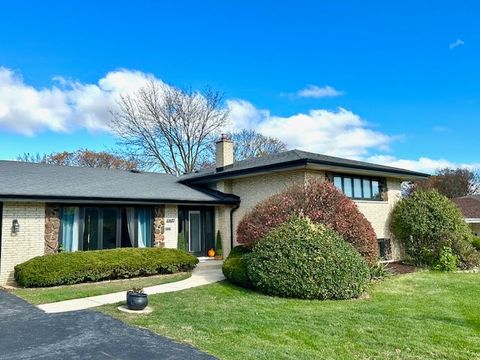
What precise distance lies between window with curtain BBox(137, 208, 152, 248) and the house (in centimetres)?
4

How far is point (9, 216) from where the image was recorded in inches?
480

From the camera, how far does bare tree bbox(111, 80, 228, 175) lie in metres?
33.7

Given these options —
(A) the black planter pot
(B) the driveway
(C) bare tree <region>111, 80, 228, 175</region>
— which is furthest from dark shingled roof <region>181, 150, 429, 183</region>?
(C) bare tree <region>111, 80, 228, 175</region>

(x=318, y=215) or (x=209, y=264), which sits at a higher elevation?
(x=318, y=215)

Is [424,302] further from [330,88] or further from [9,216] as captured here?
[330,88]

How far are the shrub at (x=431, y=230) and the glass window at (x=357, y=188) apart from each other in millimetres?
2238

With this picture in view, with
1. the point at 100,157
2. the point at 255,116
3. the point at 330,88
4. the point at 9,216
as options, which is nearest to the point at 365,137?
the point at 255,116

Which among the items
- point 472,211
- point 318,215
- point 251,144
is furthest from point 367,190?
point 251,144

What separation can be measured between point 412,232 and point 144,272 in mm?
11058

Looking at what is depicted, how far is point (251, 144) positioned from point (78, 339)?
115ft

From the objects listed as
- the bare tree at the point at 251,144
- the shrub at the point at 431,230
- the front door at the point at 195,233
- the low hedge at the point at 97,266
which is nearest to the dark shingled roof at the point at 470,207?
the shrub at the point at 431,230

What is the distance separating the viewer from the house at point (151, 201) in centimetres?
1257

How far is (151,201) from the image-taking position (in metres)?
14.9

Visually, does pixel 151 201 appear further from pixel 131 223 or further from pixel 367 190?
pixel 367 190
